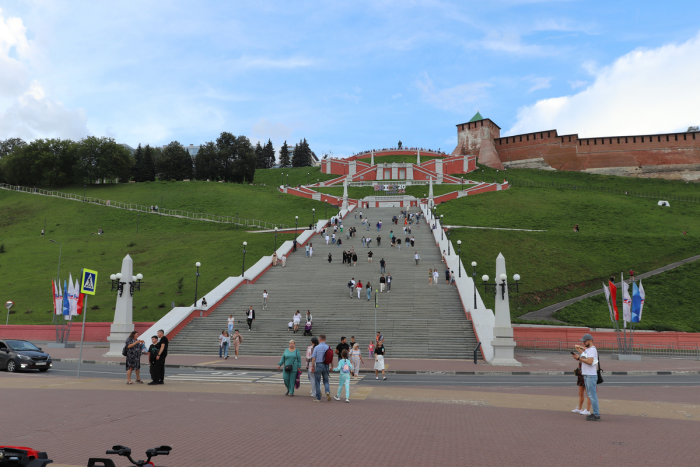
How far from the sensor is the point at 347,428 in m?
8.63

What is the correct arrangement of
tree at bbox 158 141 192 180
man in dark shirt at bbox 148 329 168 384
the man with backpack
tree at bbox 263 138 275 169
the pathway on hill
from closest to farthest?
the man with backpack → man in dark shirt at bbox 148 329 168 384 → the pathway on hill → tree at bbox 158 141 192 180 → tree at bbox 263 138 275 169

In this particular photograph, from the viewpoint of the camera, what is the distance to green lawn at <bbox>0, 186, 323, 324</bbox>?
111ft

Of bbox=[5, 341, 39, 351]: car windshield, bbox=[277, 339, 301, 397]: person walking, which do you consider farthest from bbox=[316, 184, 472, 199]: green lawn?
bbox=[277, 339, 301, 397]: person walking

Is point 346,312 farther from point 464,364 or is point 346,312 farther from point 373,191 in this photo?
point 373,191

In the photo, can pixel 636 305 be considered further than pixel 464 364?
Yes

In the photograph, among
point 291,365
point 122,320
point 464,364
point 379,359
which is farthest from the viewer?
point 122,320

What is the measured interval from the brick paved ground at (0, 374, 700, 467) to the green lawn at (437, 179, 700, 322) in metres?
22.1

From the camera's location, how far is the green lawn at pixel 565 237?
37097 millimetres

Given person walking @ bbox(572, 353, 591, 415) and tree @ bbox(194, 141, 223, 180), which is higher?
tree @ bbox(194, 141, 223, 180)

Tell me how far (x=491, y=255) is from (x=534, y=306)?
7.92 metres

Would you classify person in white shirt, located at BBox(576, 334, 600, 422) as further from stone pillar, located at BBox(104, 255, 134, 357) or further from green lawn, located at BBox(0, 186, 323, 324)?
green lawn, located at BBox(0, 186, 323, 324)

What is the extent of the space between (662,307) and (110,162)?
245 feet

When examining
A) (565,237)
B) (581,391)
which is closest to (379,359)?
(581,391)

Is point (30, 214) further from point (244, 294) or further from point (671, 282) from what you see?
point (671, 282)
